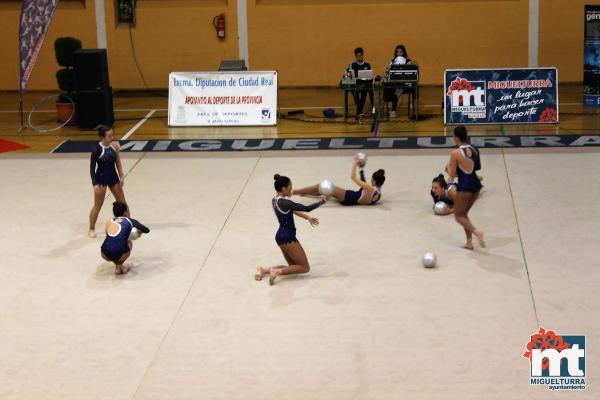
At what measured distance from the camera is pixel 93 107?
66.9ft

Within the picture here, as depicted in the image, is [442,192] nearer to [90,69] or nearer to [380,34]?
[90,69]

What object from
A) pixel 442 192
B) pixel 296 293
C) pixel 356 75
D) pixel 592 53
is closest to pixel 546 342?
pixel 296 293

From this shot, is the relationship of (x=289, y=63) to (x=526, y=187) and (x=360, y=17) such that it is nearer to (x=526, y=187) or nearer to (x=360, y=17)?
(x=360, y=17)

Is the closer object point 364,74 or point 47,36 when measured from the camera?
point 364,74

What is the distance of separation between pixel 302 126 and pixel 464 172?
868cm

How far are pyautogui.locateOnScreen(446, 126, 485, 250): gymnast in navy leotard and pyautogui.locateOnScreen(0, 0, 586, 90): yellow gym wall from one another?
518 inches

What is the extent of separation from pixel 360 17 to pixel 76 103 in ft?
27.0

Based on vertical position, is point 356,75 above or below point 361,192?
above

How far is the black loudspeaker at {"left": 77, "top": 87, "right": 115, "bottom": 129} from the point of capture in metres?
20.3

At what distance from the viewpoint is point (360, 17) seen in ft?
80.9

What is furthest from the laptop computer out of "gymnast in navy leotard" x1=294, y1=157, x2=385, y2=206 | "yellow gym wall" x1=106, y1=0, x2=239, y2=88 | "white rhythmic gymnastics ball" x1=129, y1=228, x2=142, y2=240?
"white rhythmic gymnastics ball" x1=129, y1=228, x2=142, y2=240

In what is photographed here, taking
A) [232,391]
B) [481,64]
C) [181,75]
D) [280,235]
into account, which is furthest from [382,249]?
[481,64]

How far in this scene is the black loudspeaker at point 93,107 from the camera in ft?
66.6

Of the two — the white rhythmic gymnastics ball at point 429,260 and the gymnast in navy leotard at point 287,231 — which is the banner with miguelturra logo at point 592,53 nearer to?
the white rhythmic gymnastics ball at point 429,260
